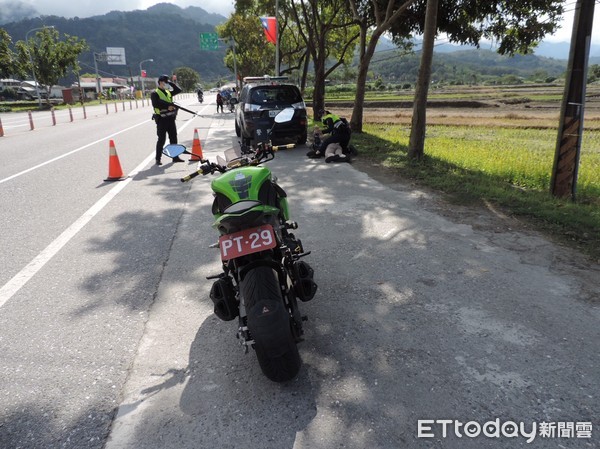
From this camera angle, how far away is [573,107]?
6.31m

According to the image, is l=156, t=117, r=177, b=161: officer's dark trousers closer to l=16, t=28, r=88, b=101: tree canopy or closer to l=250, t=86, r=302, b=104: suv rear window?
l=250, t=86, r=302, b=104: suv rear window

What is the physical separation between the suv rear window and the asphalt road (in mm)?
6816

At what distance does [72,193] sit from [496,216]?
273 inches

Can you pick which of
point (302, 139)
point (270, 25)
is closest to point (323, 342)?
point (302, 139)

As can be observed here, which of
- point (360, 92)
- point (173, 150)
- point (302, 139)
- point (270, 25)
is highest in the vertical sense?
point (270, 25)

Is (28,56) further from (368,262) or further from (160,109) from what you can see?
(368,262)

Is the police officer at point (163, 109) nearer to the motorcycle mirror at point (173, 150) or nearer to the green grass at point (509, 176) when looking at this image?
the green grass at point (509, 176)

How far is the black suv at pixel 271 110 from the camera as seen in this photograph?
1139cm

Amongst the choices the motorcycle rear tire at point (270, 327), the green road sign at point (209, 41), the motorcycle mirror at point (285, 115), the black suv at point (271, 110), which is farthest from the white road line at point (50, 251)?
the green road sign at point (209, 41)

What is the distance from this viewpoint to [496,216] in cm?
594

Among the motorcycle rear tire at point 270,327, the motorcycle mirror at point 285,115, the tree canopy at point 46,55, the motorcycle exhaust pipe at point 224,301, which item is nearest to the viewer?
the motorcycle rear tire at point 270,327

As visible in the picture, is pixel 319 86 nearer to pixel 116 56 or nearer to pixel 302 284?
pixel 302 284
